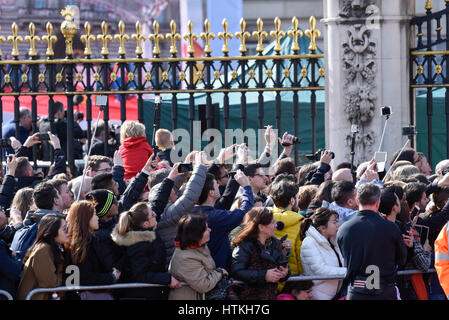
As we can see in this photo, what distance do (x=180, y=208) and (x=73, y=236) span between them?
2.81 ft

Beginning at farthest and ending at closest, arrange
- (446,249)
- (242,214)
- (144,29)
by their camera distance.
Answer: (144,29) → (242,214) → (446,249)

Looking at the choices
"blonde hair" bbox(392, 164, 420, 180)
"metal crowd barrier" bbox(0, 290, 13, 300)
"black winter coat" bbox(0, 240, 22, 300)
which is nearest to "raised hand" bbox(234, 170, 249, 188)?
"black winter coat" bbox(0, 240, 22, 300)

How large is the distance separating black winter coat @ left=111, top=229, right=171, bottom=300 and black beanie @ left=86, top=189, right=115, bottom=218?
35 centimetres

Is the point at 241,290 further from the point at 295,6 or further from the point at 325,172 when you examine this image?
the point at 295,6

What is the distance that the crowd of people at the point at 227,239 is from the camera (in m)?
7.90

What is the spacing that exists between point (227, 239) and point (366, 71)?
448 centimetres

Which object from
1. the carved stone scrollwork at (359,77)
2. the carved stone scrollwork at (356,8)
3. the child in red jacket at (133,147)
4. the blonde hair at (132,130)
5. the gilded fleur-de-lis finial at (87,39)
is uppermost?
the carved stone scrollwork at (356,8)

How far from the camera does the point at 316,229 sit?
8.55m

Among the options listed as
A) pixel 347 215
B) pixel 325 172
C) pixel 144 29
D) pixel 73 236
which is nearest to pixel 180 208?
pixel 73 236

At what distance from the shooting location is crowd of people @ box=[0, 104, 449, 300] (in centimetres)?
790

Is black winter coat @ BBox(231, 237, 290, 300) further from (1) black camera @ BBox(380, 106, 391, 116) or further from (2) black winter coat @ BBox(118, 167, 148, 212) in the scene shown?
(1) black camera @ BBox(380, 106, 391, 116)

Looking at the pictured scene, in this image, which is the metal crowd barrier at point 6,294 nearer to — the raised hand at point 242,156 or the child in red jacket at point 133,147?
the raised hand at point 242,156

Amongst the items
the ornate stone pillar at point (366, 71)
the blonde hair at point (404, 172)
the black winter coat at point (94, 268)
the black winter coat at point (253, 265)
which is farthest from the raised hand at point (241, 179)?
the ornate stone pillar at point (366, 71)

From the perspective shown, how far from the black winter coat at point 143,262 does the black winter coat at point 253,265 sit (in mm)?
501
